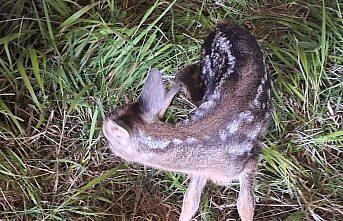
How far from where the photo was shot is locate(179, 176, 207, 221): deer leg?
2.51 m

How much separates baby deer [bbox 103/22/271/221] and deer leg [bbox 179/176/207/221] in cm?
2

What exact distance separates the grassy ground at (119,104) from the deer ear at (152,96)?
580 mm

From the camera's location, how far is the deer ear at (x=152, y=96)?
2.10 m

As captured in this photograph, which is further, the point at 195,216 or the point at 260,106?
the point at 195,216

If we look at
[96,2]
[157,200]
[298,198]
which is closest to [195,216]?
[157,200]

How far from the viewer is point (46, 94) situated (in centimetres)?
277

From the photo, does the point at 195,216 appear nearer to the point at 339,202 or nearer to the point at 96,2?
the point at 339,202

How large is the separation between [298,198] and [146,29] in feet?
2.58

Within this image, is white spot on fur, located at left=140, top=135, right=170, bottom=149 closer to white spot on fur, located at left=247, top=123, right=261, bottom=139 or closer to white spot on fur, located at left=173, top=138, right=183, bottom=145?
white spot on fur, located at left=173, top=138, right=183, bottom=145

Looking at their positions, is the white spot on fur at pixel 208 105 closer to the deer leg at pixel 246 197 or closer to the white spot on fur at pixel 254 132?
the white spot on fur at pixel 254 132

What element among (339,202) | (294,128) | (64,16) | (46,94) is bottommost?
(339,202)

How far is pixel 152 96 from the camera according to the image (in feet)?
6.92

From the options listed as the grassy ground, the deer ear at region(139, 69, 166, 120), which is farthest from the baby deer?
the grassy ground

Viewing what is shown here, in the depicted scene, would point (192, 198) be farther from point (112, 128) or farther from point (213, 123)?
point (112, 128)
